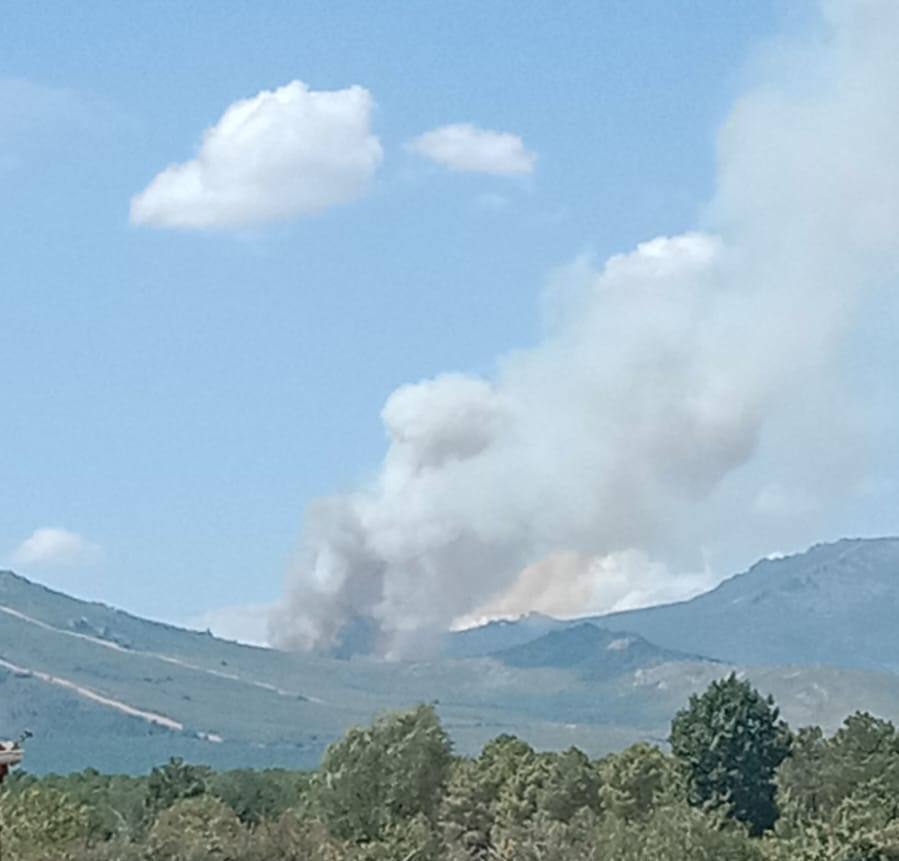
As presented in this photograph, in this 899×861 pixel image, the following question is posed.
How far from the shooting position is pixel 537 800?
95.5 meters

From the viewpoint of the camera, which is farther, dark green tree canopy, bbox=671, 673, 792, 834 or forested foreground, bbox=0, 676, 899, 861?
dark green tree canopy, bbox=671, 673, 792, 834

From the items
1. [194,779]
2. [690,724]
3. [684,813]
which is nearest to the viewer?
A: [684,813]

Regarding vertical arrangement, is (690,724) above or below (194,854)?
above

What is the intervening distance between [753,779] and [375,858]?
22841 mm

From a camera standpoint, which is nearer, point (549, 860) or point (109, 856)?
point (109, 856)

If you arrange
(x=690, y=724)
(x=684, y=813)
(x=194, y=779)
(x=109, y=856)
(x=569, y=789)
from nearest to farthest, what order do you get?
(x=109, y=856)
(x=684, y=813)
(x=569, y=789)
(x=690, y=724)
(x=194, y=779)

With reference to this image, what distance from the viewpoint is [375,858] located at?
86.9 meters

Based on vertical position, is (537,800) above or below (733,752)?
below

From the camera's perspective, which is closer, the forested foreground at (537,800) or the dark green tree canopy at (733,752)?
the forested foreground at (537,800)

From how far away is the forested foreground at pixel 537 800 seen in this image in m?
80.7

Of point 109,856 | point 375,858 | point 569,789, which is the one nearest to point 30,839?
point 109,856

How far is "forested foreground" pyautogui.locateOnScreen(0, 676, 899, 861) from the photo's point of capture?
80.7 m

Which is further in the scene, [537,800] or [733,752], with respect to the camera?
[733,752]

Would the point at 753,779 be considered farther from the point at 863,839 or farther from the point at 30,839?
the point at 30,839
